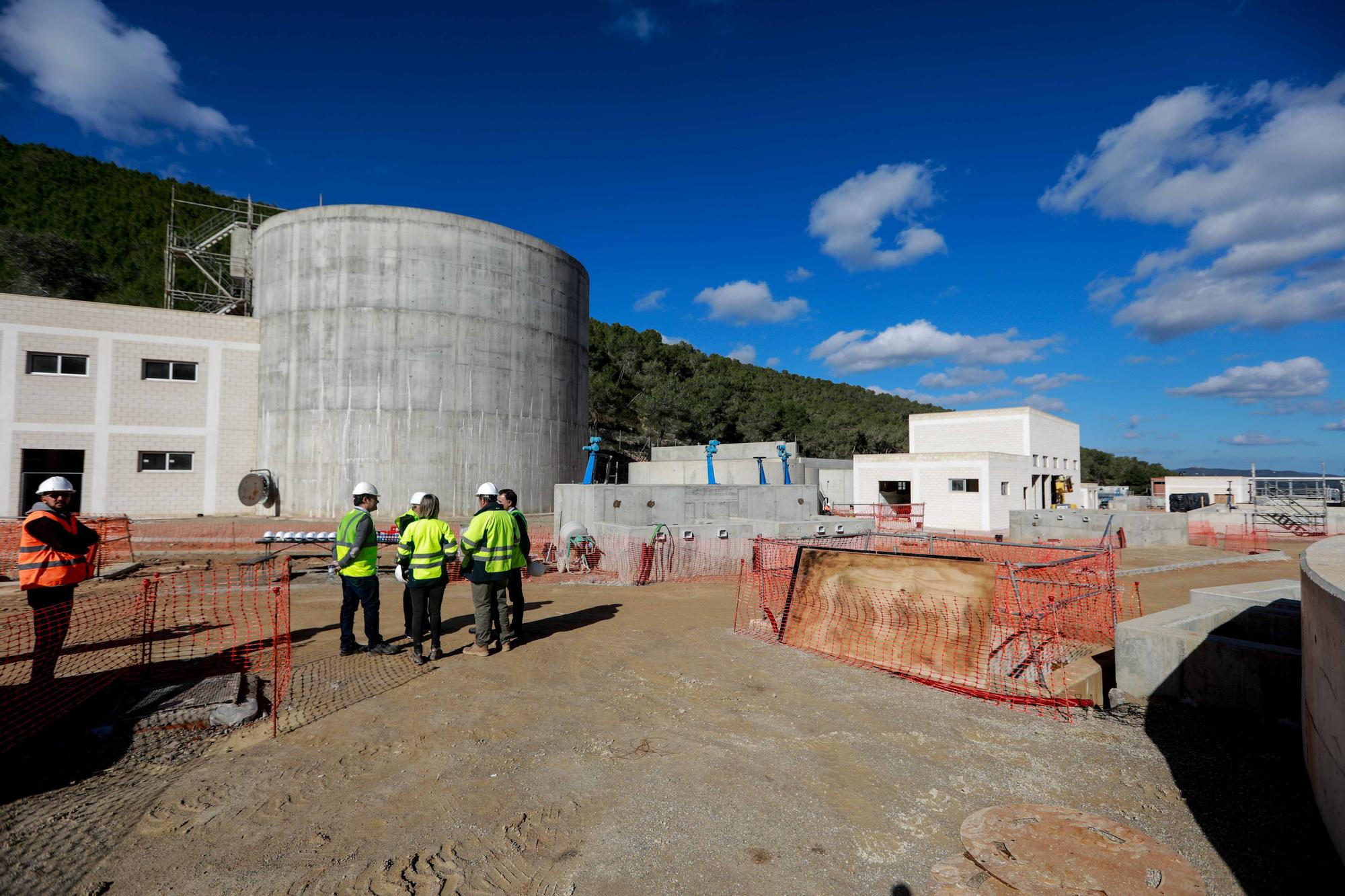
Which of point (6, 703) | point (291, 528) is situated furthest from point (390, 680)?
point (291, 528)

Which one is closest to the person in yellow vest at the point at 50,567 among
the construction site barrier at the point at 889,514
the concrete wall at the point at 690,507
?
the concrete wall at the point at 690,507

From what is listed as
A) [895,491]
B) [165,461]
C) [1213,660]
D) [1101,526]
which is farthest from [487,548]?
[895,491]

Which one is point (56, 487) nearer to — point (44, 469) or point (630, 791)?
point (630, 791)

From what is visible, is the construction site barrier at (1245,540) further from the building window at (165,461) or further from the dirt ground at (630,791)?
the building window at (165,461)

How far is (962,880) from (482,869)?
2.57m

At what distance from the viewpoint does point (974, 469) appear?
30078 millimetres

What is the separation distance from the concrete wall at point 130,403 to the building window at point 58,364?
0.18 metres

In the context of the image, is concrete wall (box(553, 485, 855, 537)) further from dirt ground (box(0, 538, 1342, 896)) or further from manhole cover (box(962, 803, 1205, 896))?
manhole cover (box(962, 803, 1205, 896))

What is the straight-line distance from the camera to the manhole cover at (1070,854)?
330cm

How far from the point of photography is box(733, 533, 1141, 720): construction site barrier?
258 inches

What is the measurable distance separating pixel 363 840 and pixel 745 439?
50.8m

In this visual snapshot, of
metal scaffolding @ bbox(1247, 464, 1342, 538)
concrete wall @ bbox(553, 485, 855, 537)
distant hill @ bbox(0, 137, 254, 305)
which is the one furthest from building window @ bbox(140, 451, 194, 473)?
metal scaffolding @ bbox(1247, 464, 1342, 538)

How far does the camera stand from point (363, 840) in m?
3.73

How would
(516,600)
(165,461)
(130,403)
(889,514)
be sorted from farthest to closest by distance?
(889,514) → (165,461) → (130,403) → (516,600)
